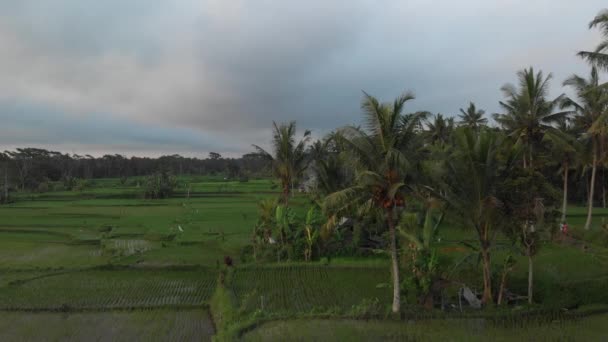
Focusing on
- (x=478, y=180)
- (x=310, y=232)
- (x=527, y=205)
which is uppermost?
(x=478, y=180)

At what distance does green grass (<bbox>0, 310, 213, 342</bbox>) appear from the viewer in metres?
9.15

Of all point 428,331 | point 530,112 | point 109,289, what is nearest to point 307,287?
point 428,331

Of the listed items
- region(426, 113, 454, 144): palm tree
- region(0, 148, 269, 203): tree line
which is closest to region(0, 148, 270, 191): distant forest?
region(0, 148, 269, 203): tree line

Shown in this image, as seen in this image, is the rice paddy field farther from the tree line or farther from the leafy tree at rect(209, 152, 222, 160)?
the leafy tree at rect(209, 152, 222, 160)

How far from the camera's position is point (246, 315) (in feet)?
30.9

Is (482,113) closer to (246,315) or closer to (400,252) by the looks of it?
(400,252)

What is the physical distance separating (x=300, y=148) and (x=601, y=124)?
10.8m

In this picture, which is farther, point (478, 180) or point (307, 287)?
point (307, 287)

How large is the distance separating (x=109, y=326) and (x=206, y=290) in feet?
10.8

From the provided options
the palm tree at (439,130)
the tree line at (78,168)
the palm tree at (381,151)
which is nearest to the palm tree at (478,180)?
the palm tree at (381,151)

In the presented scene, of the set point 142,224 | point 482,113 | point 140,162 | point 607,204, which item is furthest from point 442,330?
point 140,162

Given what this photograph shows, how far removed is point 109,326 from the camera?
9781 millimetres

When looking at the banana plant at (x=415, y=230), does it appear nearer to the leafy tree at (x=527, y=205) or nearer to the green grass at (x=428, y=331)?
the leafy tree at (x=527, y=205)

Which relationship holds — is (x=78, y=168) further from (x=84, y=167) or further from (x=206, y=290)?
(x=206, y=290)
